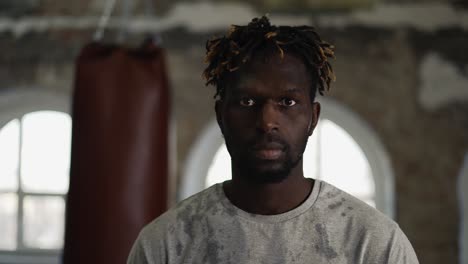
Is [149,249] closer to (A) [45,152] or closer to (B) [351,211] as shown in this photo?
(B) [351,211]

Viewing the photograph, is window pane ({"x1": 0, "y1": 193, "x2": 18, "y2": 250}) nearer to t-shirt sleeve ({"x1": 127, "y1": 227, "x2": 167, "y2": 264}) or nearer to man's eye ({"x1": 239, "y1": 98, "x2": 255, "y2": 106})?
t-shirt sleeve ({"x1": 127, "y1": 227, "x2": 167, "y2": 264})

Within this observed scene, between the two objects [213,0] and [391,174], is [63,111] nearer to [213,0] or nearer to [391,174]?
[213,0]

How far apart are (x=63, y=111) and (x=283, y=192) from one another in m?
2.77

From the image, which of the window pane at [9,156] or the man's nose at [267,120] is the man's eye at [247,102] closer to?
the man's nose at [267,120]

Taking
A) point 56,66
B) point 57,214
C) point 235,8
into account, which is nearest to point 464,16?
point 235,8

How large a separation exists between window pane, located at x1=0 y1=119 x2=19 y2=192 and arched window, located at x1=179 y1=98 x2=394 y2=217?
1076 mm

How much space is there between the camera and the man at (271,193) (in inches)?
46.4

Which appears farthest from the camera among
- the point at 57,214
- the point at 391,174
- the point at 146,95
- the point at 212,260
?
the point at 57,214

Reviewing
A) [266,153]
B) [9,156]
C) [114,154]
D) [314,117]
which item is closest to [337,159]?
[114,154]

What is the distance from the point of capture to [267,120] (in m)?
1.18

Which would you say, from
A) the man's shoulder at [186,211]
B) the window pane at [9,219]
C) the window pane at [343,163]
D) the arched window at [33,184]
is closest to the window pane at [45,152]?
the arched window at [33,184]

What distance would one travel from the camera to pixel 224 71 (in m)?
1.24

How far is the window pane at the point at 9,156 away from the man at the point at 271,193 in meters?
2.99

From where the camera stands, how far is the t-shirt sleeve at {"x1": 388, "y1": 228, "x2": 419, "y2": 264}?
3.82 feet
